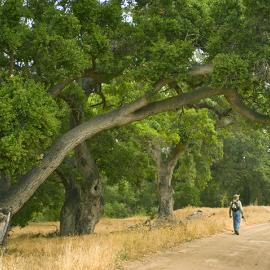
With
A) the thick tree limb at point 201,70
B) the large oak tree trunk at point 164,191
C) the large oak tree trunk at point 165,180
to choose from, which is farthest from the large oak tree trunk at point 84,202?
the large oak tree trunk at point 164,191

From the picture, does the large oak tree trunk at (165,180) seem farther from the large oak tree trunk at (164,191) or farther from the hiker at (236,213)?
the hiker at (236,213)

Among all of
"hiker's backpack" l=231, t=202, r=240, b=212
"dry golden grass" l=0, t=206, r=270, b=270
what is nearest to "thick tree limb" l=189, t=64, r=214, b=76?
"dry golden grass" l=0, t=206, r=270, b=270

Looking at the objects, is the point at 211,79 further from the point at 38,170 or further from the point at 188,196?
the point at 188,196

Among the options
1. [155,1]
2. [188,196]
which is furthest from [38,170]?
[188,196]

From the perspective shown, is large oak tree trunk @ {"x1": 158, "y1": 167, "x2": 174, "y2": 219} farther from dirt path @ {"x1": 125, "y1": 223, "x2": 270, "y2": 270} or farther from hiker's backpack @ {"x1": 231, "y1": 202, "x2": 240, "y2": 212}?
dirt path @ {"x1": 125, "y1": 223, "x2": 270, "y2": 270}

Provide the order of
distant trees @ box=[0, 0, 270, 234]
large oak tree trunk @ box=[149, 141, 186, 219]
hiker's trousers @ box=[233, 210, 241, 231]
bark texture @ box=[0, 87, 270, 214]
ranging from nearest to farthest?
distant trees @ box=[0, 0, 270, 234] < bark texture @ box=[0, 87, 270, 214] < hiker's trousers @ box=[233, 210, 241, 231] < large oak tree trunk @ box=[149, 141, 186, 219]

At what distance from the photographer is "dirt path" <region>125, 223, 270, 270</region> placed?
39.7 feet

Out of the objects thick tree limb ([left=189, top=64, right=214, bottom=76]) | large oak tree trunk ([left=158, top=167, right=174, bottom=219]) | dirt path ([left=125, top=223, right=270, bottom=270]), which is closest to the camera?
dirt path ([left=125, top=223, right=270, bottom=270])

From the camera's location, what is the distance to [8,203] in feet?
43.9

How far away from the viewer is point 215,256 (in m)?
13.9

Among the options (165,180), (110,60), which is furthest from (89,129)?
(165,180)

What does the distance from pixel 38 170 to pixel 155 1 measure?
6.58 meters

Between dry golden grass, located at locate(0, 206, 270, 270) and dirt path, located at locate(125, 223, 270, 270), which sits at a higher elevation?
dry golden grass, located at locate(0, 206, 270, 270)

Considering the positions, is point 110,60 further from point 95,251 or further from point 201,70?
point 95,251
